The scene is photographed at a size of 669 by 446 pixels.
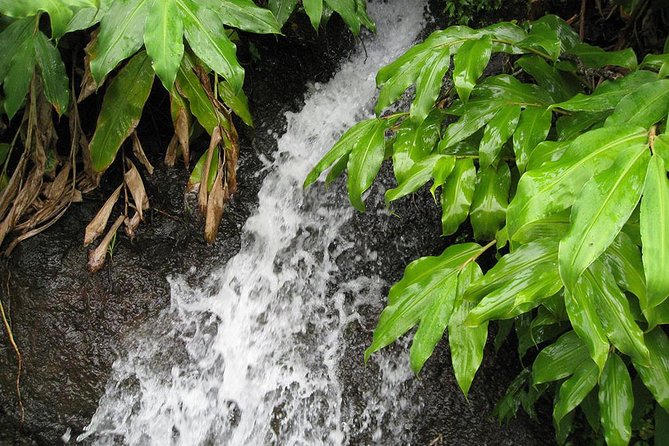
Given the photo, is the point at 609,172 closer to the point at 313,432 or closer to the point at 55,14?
the point at 55,14

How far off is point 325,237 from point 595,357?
1491mm

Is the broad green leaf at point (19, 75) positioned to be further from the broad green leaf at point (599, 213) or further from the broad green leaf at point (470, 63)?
the broad green leaf at point (599, 213)

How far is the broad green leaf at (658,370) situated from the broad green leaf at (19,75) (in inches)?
75.0

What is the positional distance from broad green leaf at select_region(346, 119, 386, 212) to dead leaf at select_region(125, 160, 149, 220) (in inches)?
42.2

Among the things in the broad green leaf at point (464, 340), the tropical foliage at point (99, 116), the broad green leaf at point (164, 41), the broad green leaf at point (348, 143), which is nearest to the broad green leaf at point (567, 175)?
the broad green leaf at point (464, 340)

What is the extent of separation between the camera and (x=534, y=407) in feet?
6.40

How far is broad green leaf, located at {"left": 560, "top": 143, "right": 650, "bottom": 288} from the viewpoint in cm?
80

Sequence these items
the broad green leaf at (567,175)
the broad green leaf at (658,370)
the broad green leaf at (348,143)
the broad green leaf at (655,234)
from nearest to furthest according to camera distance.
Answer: the broad green leaf at (655,234), the broad green leaf at (567,175), the broad green leaf at (658,370), the broad green leaf at (348,143)

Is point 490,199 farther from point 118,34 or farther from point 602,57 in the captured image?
point 118,34

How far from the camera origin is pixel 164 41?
1417 millimetres

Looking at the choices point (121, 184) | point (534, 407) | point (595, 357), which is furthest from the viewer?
point (121, 184)

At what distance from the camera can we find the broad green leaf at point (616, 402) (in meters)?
1.29

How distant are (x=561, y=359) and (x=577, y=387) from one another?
0.08m

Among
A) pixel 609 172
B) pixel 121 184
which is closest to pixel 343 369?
pixel 121 184
